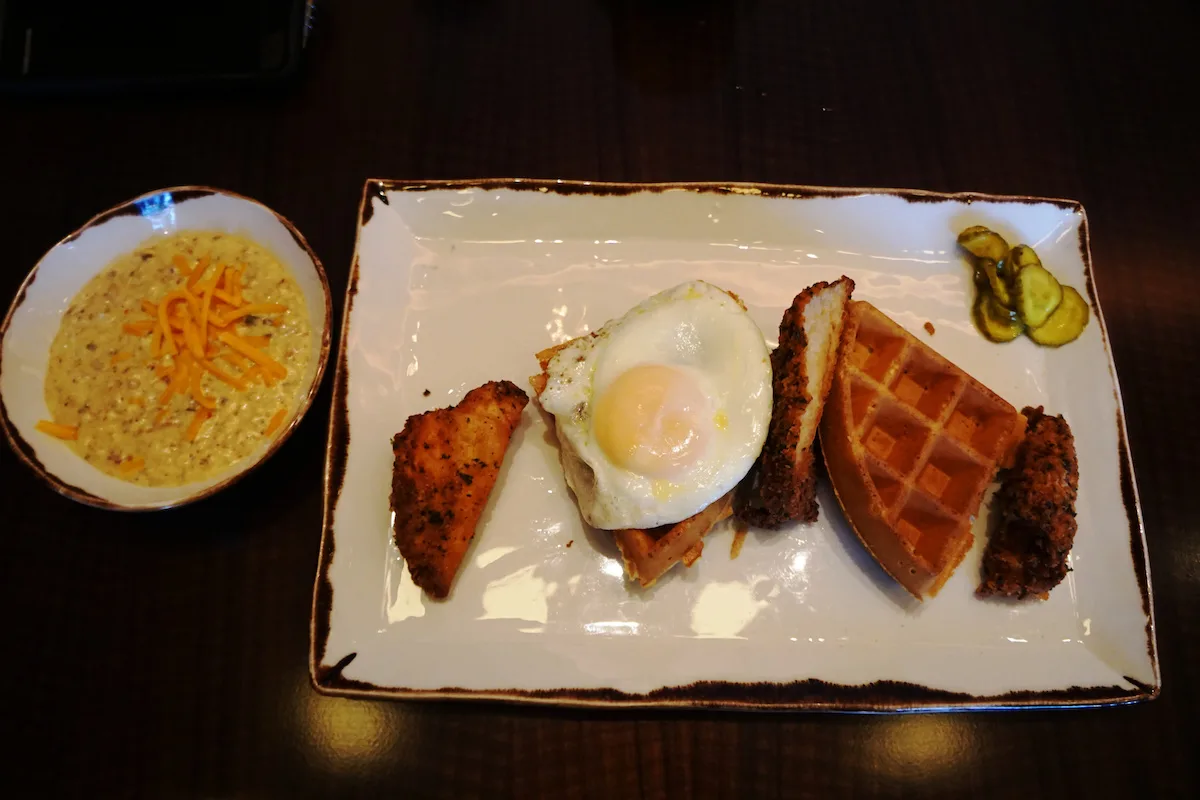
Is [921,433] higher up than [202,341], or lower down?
lower down

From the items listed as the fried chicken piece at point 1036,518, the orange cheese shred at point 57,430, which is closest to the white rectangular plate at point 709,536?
the fried chicken piece at point 1036,518

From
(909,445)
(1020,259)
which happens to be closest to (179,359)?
(909,445)

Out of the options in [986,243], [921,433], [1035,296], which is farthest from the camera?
[986,243]

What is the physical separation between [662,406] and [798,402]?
504mm

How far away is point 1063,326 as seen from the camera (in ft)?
10.1

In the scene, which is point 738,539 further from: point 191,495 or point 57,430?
point 57,430

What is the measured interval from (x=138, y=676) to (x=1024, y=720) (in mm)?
3475

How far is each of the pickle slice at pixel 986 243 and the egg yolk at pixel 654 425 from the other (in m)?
1.69

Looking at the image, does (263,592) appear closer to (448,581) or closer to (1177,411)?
(448,581)

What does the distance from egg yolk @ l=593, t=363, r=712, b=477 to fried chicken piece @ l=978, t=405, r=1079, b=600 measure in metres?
1.28

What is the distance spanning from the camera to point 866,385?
2561mm

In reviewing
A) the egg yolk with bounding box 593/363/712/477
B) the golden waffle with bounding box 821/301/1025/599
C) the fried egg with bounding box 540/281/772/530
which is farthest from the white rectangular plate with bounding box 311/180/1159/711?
the egg yolk with bounding box 593/363/712/477

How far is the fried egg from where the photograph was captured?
246 centimetres

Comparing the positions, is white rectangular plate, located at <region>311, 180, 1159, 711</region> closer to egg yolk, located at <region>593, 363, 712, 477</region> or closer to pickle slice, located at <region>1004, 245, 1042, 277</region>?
pickle slice, located at <region>1004, 245, 1042, 277</region>
